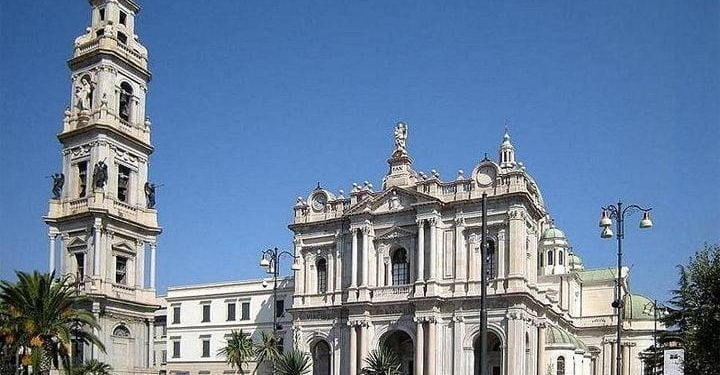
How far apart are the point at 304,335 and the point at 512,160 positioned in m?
19.8

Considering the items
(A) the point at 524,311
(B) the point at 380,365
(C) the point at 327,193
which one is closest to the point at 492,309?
(A) the point at 524,311

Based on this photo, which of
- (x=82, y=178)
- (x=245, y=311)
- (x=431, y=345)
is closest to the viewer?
(x=82, y=178)

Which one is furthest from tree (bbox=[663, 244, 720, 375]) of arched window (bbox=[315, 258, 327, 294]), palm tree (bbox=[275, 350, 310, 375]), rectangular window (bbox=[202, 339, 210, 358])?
rectangular window (bbox=[202, 339, 210, 358])

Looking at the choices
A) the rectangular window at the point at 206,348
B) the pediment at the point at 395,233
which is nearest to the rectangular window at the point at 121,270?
the pediment at the point at 395,233

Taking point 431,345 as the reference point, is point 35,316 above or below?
above

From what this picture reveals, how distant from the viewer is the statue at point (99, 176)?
Result: 47188 millimetres

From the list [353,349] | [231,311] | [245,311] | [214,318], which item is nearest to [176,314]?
[214,318]

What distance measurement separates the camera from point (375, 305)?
55781 mm

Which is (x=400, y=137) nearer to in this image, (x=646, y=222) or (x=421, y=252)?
(x=421, y=252)

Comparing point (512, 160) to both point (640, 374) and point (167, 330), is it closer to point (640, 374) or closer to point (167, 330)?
point (640, 374)

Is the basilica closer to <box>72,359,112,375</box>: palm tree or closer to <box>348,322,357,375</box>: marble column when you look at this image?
<box>348,322,357,375</box>: marble column

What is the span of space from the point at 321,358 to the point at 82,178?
72.0 feet

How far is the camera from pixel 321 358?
60094mm

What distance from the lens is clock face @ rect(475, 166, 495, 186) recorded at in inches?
2126
